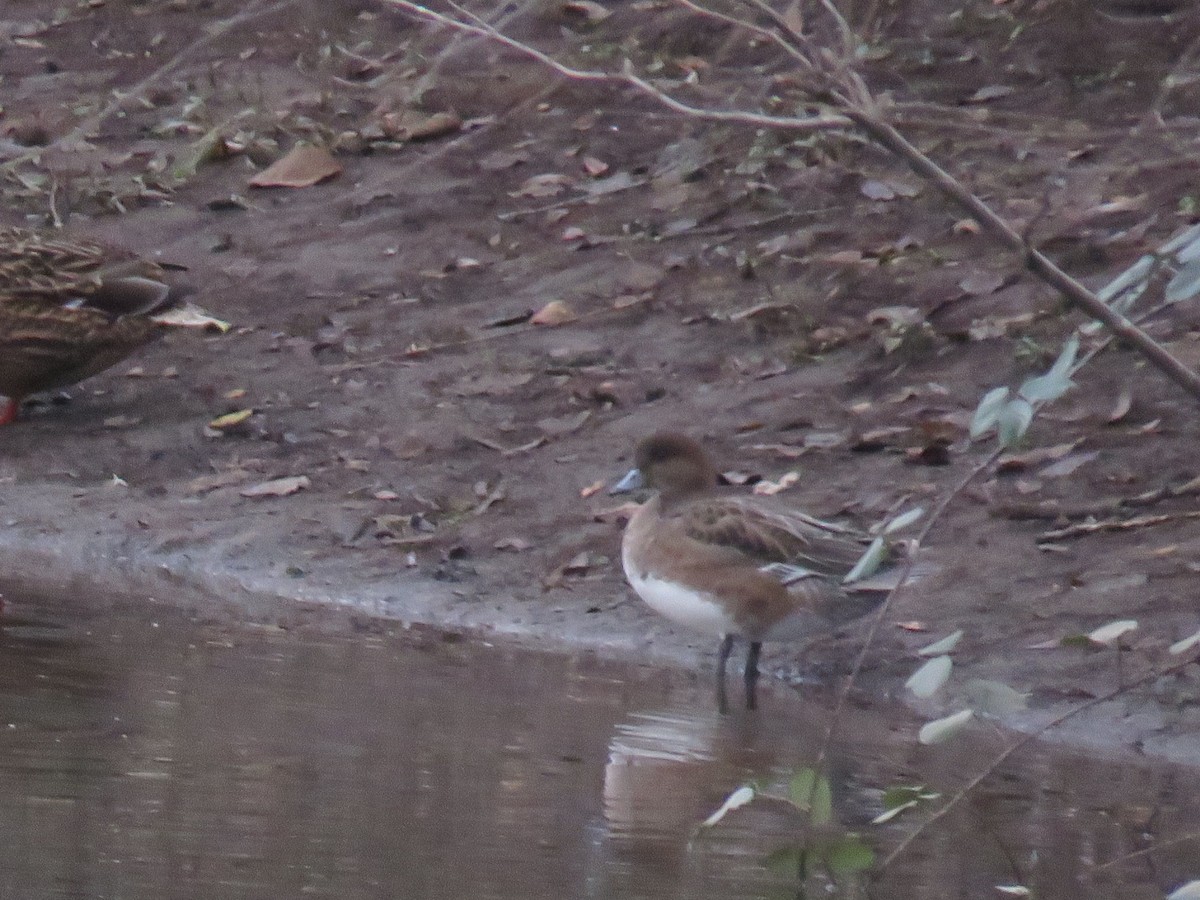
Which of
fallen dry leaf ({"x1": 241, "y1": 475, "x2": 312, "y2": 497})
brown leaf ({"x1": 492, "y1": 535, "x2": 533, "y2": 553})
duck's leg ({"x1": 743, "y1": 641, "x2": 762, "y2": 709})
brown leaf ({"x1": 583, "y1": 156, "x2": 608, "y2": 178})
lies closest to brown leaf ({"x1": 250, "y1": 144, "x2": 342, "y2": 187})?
brown leaf ({"x1": 583, "y1": 156, "x2": 608, "y2": 178})

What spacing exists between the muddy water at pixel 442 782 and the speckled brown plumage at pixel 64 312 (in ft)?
8.76

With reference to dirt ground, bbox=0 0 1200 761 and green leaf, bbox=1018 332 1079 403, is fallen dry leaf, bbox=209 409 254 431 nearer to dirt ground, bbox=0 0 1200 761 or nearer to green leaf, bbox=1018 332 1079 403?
dirt ground, bbox=0 0 1200 761

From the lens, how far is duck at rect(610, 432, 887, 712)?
22.6ft

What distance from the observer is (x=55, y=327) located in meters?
9.70

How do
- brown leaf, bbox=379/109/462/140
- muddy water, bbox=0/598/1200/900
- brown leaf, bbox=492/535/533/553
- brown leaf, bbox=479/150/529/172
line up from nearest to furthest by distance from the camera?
muddy water, bbox=0/598/1200/900, brown leaf, bbox=492/535/533/553, brown leaf, bbox=479/150/529/172, brown leaf, bbox=379/109/462/140

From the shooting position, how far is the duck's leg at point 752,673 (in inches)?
268

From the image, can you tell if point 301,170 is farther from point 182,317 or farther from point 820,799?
point 820,799

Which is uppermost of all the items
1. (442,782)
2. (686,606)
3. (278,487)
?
(442,782)

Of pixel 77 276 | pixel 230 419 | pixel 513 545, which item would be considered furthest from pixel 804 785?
pixel 77 276

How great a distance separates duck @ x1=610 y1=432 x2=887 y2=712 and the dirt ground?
31 centimetres

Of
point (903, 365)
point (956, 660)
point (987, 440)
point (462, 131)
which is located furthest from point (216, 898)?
point (462, 131)

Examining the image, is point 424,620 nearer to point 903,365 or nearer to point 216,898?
point 903,365

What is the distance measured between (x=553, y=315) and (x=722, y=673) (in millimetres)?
3639

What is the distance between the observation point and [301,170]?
12.3 metres
